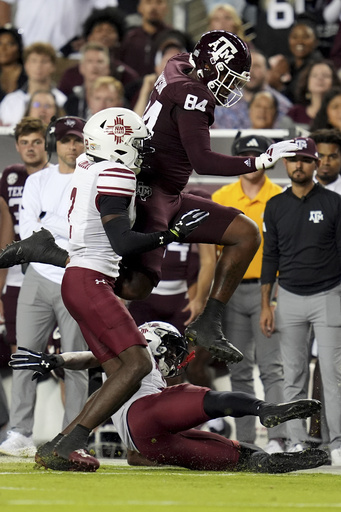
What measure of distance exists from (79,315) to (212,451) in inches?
44.7

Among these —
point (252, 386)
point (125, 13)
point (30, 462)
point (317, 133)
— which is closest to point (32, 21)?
point (125, 13)

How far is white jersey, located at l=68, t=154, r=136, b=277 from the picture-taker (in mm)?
5875

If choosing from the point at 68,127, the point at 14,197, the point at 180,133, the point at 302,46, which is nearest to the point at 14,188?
the point at 14,197

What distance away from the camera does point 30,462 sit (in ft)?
21.8

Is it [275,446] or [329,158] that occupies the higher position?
[329,158]

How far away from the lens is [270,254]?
7.79 m

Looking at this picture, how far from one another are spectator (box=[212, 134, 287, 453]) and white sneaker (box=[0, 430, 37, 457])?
5.26 ft

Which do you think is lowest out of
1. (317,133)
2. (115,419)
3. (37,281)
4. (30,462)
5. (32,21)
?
(30,462)

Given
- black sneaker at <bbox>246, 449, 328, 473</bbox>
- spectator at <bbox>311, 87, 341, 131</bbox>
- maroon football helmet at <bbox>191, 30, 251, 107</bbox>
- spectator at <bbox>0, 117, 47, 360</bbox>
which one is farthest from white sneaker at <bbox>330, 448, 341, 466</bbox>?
spectator at <bbox>311, 87, 341, 131</bbox>

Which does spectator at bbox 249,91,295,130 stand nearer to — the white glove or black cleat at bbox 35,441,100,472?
the white glove

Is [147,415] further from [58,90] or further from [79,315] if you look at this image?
[58,90]

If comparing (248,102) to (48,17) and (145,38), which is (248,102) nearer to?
(145,38)

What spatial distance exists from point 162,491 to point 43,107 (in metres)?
5.67

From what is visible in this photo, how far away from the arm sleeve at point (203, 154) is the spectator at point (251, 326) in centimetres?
211
